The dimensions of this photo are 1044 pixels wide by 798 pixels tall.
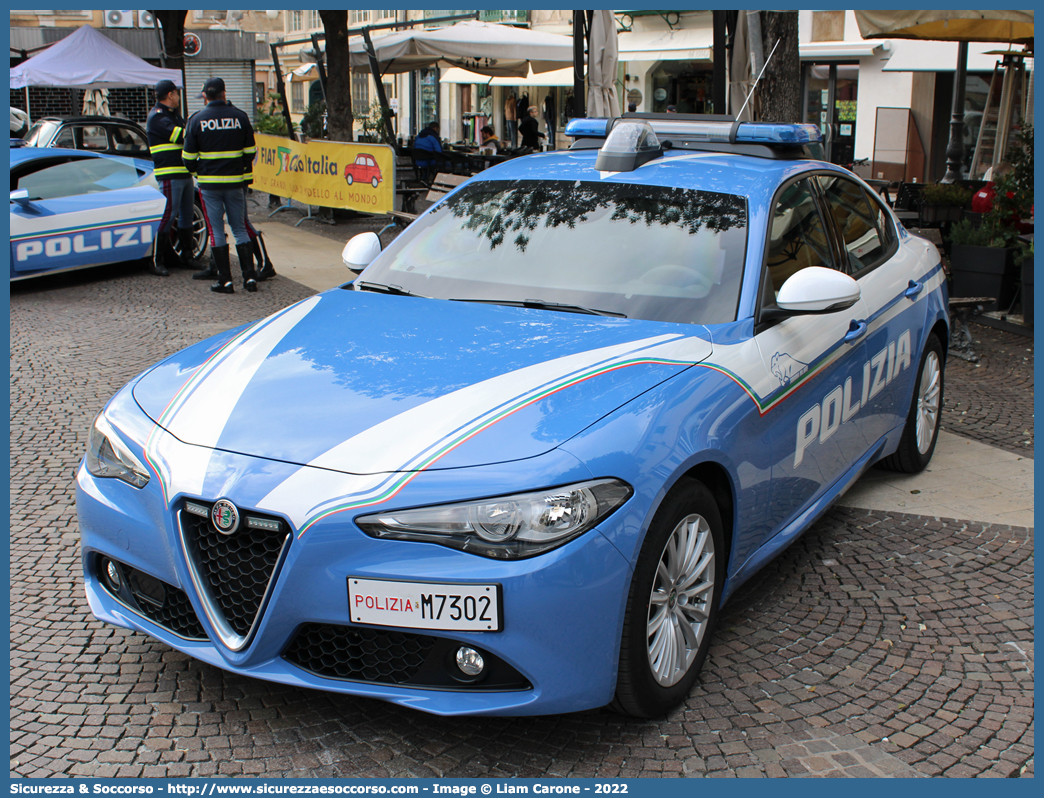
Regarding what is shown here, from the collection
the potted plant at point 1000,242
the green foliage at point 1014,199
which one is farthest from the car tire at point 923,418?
the green foliage at point 1014,199

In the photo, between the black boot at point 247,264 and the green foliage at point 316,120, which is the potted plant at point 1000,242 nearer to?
the black boot at point 247,264

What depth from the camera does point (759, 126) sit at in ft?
15.1

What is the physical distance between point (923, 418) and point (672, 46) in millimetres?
22367

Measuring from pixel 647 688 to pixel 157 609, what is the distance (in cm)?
146

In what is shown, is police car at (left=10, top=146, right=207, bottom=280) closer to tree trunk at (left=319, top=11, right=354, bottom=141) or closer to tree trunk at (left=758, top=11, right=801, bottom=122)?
tree trunk at (left=319, top=11, right=354, bottom=141)

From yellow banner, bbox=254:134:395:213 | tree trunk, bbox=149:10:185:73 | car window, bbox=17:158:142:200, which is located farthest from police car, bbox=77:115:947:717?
tree trunk, bbox=149:10:185:73

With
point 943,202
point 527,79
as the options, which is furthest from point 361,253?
point 527,79

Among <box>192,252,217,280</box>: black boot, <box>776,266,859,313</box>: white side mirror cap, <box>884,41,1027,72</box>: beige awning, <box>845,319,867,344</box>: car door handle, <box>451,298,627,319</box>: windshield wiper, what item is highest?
<box>884,41,1027,72</box>: beige awning

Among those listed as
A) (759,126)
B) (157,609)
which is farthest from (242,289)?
(157,609)

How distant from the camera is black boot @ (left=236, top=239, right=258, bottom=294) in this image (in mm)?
10453

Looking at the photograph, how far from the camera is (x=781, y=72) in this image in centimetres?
862

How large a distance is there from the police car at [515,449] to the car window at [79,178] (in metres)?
7.25

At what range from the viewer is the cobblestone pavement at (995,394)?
6340 millimetres

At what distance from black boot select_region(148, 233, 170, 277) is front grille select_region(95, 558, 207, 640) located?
28.7 feet
